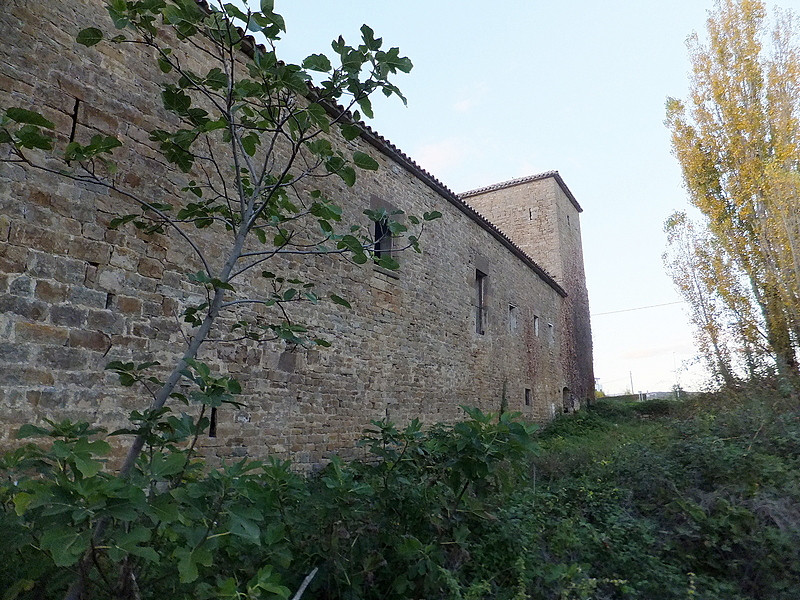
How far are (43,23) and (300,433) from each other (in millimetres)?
4583

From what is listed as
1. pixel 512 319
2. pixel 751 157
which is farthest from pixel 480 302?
pixel 751 157

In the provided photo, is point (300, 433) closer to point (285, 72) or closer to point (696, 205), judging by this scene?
point (285, 72)

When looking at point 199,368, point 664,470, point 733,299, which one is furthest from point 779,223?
point 199,368

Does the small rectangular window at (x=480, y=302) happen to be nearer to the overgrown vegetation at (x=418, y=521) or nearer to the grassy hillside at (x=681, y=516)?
the grassy hillside at (x=681, y=516)

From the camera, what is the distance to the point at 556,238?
647 inches

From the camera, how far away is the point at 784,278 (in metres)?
9.16

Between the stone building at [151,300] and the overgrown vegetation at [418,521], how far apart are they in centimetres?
78

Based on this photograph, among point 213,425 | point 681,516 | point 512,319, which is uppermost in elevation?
point 512,319

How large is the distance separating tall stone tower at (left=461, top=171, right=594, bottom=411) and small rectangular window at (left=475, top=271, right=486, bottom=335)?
635cm

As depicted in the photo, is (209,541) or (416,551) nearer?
(209,541)

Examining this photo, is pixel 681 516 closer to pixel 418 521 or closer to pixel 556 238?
pixel 418 521

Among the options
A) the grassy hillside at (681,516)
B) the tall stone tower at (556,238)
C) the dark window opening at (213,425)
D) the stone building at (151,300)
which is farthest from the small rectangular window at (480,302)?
the dark window opening at (213,425)

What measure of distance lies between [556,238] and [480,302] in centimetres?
709

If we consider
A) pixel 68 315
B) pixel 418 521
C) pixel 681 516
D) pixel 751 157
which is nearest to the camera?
pixel 418 521
